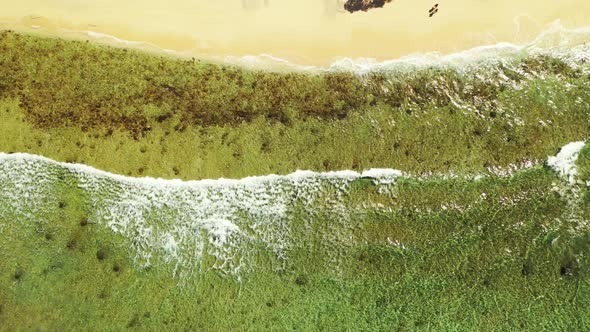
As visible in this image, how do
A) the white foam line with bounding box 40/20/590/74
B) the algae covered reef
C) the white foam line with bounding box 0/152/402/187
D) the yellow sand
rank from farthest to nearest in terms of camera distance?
the yellow sand < the white foam line with bounding box 40/20/590/74 < the white foam line with bounding box 0/152/402/187 < the algae covered reef

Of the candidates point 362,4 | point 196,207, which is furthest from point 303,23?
point 196,207

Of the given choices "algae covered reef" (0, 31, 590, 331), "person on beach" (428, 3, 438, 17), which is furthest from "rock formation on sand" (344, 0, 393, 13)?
"algae covered reef" (0, 31, 590, 331)

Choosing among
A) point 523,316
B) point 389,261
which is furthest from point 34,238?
point 523,316

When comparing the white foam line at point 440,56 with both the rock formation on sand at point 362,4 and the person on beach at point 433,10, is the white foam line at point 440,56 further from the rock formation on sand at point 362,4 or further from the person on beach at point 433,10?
the rock formation on sand at point 362,4

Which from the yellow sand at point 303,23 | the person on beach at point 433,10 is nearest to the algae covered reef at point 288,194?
the yellow sand at point 303,23

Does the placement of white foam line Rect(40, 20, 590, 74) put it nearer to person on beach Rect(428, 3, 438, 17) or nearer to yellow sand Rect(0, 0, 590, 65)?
yellow sand Rect(0, 0, 590, 65)

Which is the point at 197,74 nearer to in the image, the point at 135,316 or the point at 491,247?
the point at 135,316
